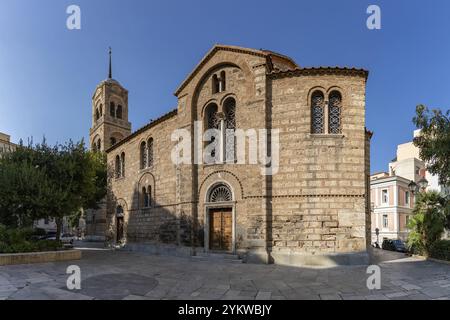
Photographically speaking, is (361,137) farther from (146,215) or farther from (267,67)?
(146,215)

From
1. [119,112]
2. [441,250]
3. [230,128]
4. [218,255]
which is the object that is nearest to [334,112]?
[230,128]

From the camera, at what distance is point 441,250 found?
12.6m

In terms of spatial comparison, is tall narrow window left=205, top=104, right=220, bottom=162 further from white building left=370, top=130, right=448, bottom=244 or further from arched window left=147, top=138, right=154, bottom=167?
white building left=370, top=130, right=448, bottom=244

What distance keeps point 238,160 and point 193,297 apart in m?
7.09

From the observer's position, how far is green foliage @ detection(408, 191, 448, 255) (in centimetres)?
1355

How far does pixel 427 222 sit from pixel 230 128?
9955 mm

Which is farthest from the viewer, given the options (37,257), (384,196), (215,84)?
(384,196)

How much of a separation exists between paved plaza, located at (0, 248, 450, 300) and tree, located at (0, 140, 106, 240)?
2.64 metres

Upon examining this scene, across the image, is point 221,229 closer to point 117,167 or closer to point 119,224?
point 119,224

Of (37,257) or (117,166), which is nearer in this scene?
(37,257)

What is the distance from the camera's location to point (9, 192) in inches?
483

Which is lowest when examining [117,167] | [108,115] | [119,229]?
[119,229]

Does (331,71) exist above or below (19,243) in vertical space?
above
